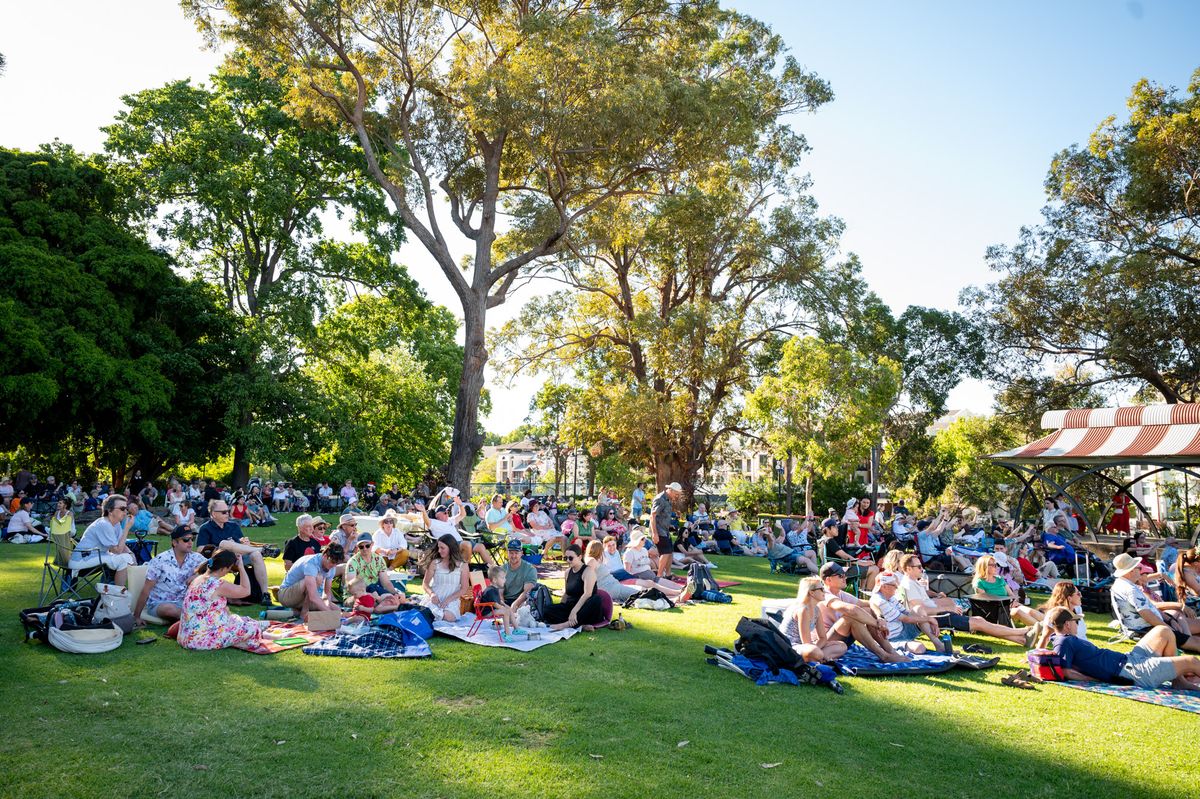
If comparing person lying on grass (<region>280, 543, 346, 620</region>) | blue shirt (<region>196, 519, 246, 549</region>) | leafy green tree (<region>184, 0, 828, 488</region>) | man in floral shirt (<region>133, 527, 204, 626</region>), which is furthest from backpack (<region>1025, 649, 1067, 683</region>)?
leafy green tree (<region>184, 0, 828, 488</region>)

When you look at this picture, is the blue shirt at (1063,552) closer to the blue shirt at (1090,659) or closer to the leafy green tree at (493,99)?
the blue shirt at (1090,659)

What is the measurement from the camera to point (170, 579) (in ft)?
26.2

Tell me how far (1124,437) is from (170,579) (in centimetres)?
1749

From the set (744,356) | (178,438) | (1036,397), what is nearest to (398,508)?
(178,438)

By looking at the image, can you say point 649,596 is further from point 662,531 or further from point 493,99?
point 493,99

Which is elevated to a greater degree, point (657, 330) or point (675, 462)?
point (657, 330)

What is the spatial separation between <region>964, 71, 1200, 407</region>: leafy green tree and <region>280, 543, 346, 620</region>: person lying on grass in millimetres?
25103

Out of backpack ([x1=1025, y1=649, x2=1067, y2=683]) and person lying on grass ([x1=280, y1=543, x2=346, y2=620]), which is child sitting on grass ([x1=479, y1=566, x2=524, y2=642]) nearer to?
person lying on grass ([x1=280, y1=543, x2=346, y2=620])

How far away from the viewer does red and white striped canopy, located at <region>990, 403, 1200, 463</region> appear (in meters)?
15.4

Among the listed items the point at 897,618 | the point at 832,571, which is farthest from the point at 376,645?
the point at 897,618

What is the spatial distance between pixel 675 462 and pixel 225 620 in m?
21.3

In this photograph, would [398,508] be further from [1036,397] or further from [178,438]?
[1036,397]

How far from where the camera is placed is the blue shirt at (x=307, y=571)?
27.0 feet

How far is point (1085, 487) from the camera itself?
100ft
